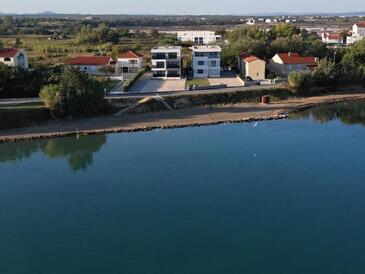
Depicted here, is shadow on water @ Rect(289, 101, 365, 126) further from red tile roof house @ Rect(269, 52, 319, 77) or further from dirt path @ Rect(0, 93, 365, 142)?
red tile roof house @ Rect(269, 52, 319, 77)

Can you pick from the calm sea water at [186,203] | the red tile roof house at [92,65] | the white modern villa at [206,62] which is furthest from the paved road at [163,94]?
the red tile roof house at [92,65]

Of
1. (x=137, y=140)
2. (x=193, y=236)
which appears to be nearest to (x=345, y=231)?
(x=193, y=236)

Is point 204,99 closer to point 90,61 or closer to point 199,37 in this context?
point 90,61

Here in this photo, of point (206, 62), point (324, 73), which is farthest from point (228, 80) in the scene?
point (324, 73)

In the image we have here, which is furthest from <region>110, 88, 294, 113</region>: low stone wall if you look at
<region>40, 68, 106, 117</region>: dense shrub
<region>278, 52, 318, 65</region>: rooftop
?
<region>278, 52, 318, 65</region>: rooftop

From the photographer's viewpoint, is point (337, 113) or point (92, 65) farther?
point (92, 65)
